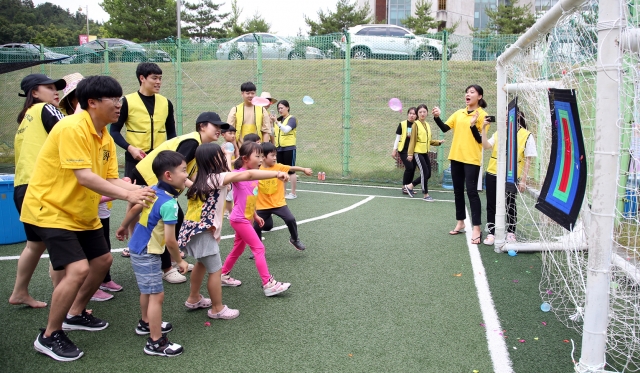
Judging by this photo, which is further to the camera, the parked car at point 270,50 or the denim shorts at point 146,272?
the parked car at point 270,50

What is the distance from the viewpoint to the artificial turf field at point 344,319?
3.67m

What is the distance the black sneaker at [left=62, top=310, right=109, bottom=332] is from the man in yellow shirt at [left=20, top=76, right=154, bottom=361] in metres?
0.43

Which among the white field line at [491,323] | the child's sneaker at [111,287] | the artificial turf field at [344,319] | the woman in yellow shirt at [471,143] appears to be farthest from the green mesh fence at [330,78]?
the child's sneaker at [111,287]

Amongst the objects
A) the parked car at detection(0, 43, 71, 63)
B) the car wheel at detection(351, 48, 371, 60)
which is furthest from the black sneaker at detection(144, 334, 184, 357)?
the parked car at detection(0, 43, 71, 63)

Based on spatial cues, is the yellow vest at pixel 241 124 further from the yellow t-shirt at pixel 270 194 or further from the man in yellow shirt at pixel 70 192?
the man in yellow shirt at pixel 70 192

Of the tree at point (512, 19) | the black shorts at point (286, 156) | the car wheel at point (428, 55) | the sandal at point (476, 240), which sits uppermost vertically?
the tree at point (512, 19)

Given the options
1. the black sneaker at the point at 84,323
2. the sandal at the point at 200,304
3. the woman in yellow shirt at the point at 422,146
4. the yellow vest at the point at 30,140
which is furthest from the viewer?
the woman in yellow shirt at the point at 422,146

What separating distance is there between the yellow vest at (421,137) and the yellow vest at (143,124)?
19.9 ft

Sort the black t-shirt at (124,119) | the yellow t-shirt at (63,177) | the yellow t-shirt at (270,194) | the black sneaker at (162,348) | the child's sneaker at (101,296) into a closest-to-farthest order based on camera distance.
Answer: the yellow t-shirt at (63,177) < the black sneaker at (162,348) < the child's sneaker at (101,296) < the black t-shirt at (124,119) < the yellow t-shirt at (270,194)

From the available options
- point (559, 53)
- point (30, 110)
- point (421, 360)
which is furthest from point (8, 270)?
point (559, 53)

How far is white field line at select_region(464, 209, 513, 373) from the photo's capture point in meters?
3.67

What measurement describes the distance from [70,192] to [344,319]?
238 cm

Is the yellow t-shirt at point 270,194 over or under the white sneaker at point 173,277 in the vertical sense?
over

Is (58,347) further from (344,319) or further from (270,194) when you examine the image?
(270,194)
